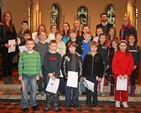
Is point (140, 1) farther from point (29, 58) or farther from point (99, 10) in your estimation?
point (29, 58)

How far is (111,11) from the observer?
13320 millimetres

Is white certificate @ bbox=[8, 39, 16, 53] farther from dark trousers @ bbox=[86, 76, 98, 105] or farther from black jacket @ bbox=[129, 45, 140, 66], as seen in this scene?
black jacket @ bbox=[129, 45, 140, 66]

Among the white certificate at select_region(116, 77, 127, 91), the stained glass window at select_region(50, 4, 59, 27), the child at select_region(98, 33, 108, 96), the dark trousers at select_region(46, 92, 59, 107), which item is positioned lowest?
the dark trousers at select_region(46, 92, 59, 107)

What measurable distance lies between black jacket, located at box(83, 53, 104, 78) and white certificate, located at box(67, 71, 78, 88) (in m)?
0.34

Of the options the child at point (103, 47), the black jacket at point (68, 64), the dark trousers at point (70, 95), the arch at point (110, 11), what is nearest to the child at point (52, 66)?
the black jacket at point (68, 64)

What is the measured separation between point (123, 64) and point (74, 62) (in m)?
1.10

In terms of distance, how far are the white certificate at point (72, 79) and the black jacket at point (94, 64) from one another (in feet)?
1.10

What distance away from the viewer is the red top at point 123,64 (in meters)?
4.50

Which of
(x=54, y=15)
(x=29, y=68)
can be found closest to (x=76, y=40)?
(x=29, y=68)

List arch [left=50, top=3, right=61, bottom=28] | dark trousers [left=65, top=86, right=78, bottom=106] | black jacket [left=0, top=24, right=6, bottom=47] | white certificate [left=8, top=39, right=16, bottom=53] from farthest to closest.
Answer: arch [left=50, top=3, right=61, bottom=28], white certificate [left=8, top=39, right=16, bottom=53], black jacket [left=0, top=24, right=6, bottom=47], dark trousers [left=65, top=86, right=78, bottom=106]

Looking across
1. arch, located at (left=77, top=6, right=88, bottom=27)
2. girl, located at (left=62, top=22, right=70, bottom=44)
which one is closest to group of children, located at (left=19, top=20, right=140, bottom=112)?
girl, located at (left=62, top=22, right=70, bottom=44)

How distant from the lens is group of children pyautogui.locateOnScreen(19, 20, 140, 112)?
167 inches

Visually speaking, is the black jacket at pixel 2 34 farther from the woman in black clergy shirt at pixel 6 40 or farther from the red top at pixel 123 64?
the red top at pixel 123 64

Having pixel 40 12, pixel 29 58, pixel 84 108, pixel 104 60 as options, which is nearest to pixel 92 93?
pixel 84 108
